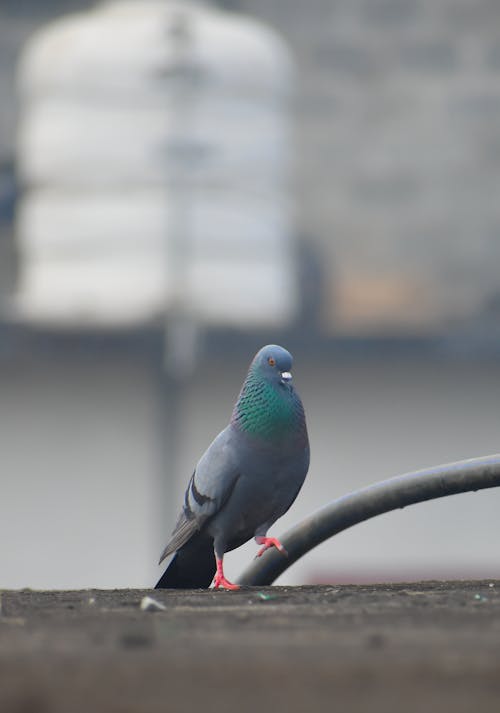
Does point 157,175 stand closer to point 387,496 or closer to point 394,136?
point 394,136

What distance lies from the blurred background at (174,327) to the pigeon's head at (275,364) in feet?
14.8

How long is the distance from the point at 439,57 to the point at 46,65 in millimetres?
3112

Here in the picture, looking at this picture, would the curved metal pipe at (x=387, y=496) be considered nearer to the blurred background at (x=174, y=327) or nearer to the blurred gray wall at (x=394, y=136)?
the blurred background at (x=174, y=327)

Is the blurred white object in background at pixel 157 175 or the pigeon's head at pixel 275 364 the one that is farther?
the blurred white object in background at pixel 157 175

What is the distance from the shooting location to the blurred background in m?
8.79

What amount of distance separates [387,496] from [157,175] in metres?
6.35

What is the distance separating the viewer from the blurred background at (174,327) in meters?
8.79

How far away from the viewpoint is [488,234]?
11508 millimetres

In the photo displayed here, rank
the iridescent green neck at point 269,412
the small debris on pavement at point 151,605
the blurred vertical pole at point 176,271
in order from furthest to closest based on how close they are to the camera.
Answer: the blurred vertical pole at point 176,271, the iridescent green neck at point 269,412, the small debris on pavement at point 151,605

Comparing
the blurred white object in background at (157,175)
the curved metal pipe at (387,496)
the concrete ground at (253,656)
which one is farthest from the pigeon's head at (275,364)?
the blurred white object in background at (157,175)

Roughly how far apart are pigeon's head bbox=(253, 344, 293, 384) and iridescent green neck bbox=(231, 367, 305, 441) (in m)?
0.02

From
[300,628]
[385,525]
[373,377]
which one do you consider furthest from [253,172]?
[300,628]

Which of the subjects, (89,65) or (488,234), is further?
(488,234)

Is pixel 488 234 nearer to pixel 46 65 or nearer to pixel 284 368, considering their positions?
pixel 46 65
